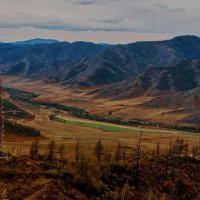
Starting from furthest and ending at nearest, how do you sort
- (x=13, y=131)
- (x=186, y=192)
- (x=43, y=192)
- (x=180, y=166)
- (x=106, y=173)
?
(x=13, y=131)
(x=180, y=166)
(x=186, y=192)
(x=106, y=173)
(x=43, y=192)

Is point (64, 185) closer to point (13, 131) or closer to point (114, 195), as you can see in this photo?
point (114, 195)

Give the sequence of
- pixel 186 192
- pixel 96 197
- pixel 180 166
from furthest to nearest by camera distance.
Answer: pixel 180 166
pixel 186 192
pixel 96 197

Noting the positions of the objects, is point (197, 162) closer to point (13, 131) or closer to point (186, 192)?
point (186, 192)

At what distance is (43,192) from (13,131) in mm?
143643

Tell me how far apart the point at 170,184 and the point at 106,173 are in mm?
10413

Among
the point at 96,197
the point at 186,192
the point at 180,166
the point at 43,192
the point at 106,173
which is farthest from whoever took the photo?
the point at 180,166

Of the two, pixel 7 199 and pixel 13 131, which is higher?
pixel 7 199

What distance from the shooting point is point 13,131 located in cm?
19575

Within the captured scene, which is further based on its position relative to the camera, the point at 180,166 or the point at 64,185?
the point at 180,166

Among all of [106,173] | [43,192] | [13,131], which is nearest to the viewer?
[43,192]

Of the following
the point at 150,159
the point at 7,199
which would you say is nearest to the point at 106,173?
the point at 150,159

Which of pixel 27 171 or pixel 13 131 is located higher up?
pixel 27 171

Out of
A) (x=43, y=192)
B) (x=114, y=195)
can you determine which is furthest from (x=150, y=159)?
(x=43, y=192)

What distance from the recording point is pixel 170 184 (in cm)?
7081
